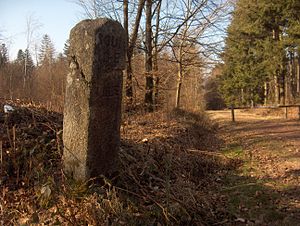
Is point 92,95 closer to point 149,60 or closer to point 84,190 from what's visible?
point 84,190

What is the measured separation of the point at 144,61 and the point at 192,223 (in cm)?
1351

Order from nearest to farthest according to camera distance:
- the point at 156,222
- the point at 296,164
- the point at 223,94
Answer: the point at 156,222, the point at 296,164, the point at 223,94

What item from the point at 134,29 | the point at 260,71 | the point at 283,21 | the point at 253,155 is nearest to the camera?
the point at 253,155

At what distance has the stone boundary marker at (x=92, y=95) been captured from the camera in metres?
4.20

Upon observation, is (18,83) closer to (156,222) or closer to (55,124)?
(55,124)

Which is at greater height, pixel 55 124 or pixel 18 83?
pixel 18 83

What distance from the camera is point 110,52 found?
4.27m

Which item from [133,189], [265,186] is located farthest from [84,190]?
[265,186]

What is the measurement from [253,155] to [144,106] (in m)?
7.27

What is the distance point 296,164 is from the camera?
7574mm

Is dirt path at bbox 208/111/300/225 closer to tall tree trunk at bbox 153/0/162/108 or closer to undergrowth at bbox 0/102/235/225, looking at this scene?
undergrowth at bbox 0/102/235/225

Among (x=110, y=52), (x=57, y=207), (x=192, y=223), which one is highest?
(x=110, y=52)

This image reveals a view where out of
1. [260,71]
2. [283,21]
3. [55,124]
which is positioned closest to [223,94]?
[260,71]

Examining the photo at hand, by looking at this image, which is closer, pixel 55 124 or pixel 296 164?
pixel 55 124
